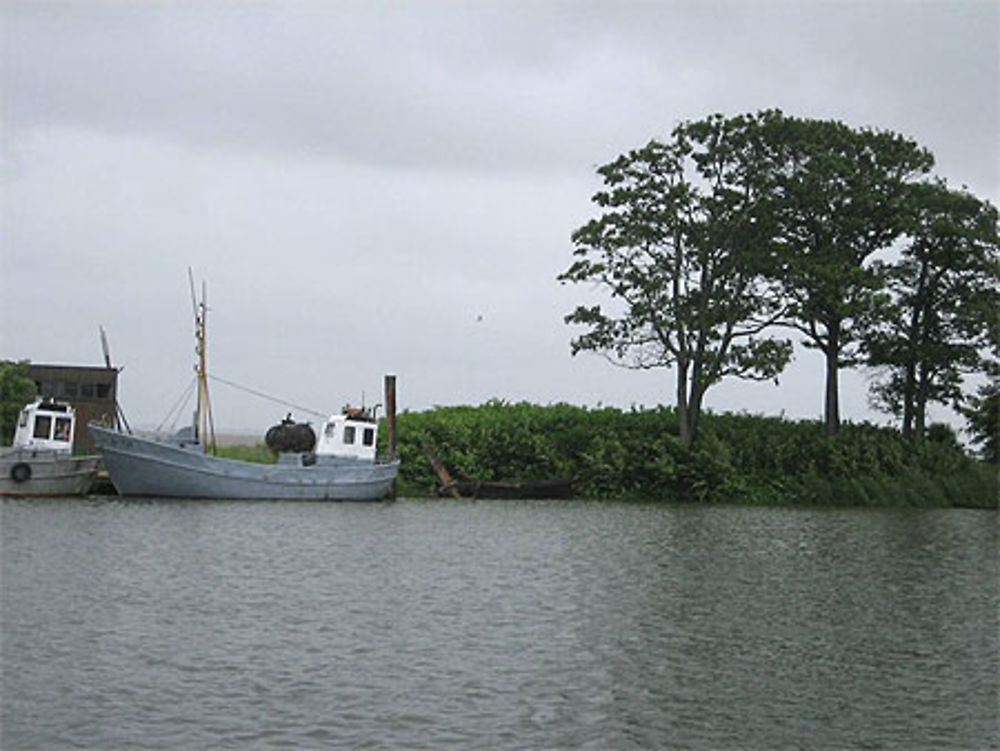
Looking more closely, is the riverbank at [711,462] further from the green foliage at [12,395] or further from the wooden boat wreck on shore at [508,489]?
the green foliage at [12,395]

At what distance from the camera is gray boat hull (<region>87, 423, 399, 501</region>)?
47.4 meters

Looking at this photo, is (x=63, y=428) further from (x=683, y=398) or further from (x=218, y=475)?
(x=683, y=398)

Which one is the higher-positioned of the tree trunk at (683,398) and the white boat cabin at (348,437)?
the tree trunk at (683,398)

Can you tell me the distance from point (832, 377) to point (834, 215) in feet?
22.7

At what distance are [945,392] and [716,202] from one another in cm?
1335

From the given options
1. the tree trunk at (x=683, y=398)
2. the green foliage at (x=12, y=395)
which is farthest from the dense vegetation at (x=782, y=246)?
the green foliage at (x=12, y=395)

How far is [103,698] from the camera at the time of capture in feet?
52.9

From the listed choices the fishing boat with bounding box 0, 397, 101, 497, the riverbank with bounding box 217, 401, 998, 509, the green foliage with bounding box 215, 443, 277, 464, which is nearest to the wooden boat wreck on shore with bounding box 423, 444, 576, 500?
the riverbank with bounding box 217, 401, 998, 509

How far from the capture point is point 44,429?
1924 inches

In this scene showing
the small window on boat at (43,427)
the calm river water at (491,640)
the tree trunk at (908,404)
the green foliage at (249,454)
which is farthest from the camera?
the green foliage at (249,454)

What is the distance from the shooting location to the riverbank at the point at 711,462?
52.9m

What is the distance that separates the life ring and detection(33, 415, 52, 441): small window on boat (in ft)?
6.62

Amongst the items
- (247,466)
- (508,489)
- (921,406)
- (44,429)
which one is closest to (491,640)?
(247,466)

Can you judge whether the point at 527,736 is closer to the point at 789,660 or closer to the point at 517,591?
the point at 789,660
